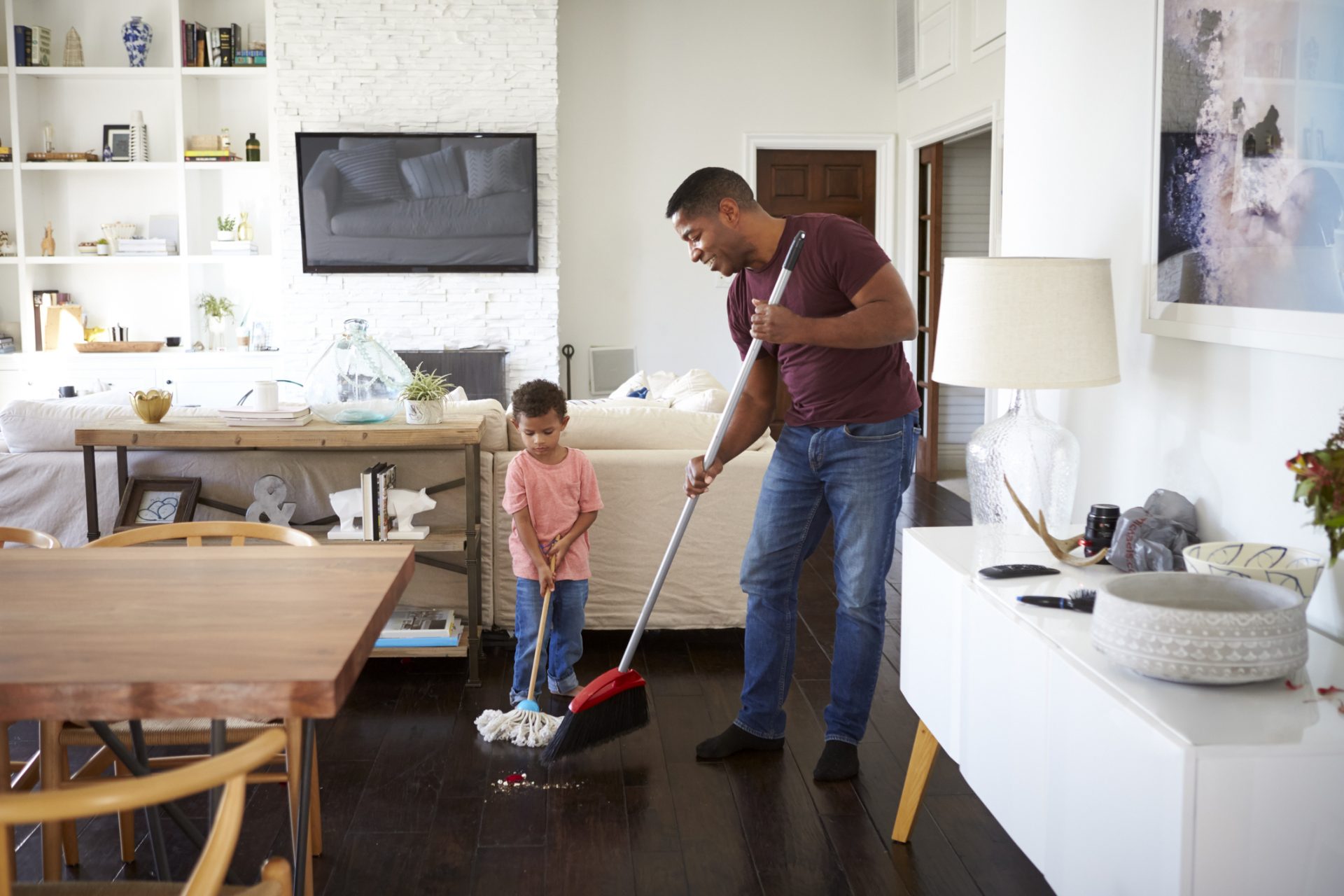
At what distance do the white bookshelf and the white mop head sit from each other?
4751mm

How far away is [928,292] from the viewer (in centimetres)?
717

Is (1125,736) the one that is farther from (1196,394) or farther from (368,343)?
(368,343)

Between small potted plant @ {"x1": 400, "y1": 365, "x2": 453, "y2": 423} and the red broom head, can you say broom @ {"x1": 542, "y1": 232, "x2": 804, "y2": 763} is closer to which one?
the red broom head

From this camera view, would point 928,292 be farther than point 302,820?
Yes

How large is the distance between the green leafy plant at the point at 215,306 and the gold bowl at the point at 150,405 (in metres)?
4.14

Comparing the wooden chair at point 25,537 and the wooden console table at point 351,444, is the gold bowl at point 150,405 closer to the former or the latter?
the wooden console table at point 351,444

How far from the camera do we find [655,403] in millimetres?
4121

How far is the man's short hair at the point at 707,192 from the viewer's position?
2.56 m

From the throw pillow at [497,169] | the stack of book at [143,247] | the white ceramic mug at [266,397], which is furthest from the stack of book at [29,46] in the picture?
the white ceramic mug at [266,397]

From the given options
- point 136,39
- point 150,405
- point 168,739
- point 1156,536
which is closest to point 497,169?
point 136,39

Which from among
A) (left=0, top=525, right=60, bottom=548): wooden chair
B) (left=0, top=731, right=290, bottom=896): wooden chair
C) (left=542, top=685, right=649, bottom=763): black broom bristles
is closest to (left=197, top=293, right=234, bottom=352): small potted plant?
(left=0, top=525, right=60, bottom=548): wooden chair

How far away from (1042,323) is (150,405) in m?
2.52

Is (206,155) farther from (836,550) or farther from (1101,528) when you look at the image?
(1101,528)

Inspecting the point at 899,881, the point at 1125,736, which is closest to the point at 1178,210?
the point at 1125,736
